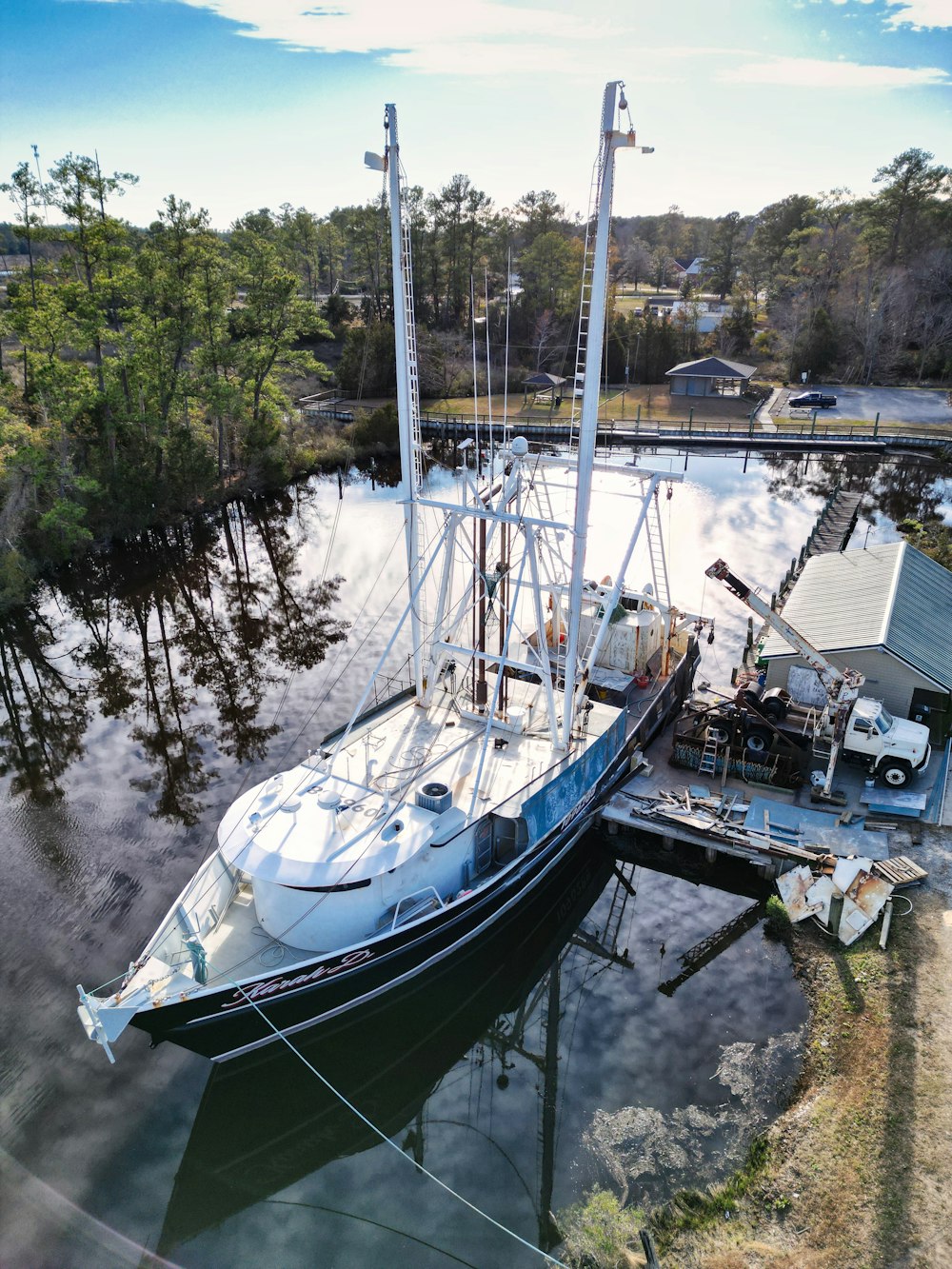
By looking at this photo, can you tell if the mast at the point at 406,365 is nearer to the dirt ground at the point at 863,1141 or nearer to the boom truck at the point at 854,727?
the boom truck at the point at 854,727

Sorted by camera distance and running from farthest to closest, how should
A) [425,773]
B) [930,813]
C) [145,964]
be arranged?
[930,813]
[425,773]
[145,964]

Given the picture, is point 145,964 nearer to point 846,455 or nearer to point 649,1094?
point 649,1094

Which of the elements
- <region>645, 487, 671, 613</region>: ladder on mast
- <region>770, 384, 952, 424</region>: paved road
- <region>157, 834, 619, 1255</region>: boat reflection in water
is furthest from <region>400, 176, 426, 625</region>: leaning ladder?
<region>770, 384, 952, 424</region>: paved road

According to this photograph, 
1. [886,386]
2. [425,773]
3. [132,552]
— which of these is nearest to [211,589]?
[132,552]

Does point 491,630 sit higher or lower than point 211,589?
higher

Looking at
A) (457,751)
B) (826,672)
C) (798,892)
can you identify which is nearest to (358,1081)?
(457,751)

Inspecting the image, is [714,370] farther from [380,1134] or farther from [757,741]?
[380,1134]
